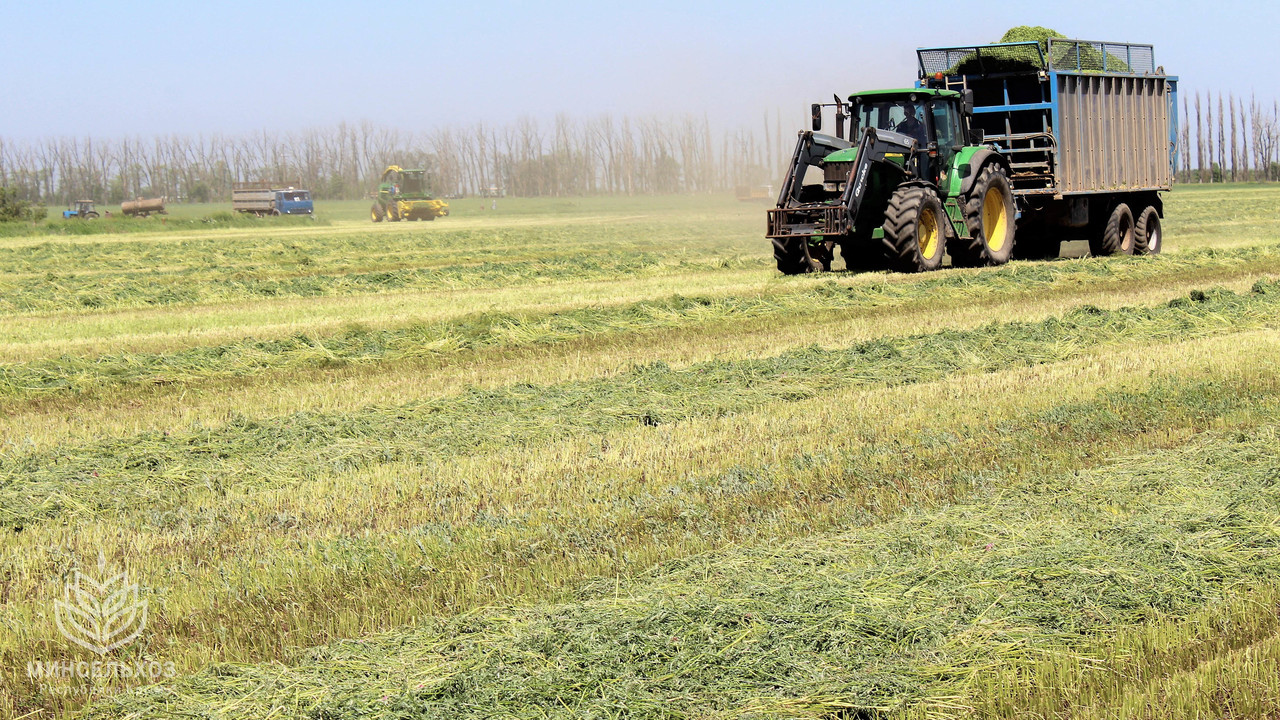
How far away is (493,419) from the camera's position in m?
7.89

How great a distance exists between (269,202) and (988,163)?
5316 centimetres

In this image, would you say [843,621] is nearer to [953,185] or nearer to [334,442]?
[334,442]

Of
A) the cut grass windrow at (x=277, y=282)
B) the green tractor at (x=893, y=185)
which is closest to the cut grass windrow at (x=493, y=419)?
the green tractor at (x=893, y=185)

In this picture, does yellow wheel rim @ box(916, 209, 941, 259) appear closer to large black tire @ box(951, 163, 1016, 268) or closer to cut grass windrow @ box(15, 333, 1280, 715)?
large black tire @ box(951, 163, 1016, 268)

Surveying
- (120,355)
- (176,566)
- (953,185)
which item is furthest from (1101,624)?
(953,185)

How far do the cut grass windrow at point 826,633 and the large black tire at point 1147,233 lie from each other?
15.9m

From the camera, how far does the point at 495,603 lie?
4465mm

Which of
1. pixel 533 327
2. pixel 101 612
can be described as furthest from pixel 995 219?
pixel 101 612

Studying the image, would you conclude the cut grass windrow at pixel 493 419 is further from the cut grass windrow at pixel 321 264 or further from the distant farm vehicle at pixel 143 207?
the distant farm vehicle at pixel 143 207

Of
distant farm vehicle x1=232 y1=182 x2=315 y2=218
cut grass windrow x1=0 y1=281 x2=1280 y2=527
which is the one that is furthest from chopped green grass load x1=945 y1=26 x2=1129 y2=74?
distant farm vehicle x1=232 y1=182 x2=315 y2=218

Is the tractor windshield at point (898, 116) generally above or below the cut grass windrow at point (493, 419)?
above

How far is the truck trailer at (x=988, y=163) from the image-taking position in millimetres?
15891

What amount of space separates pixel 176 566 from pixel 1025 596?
3480 mm

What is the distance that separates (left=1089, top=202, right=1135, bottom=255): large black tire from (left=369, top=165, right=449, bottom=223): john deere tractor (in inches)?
1587
